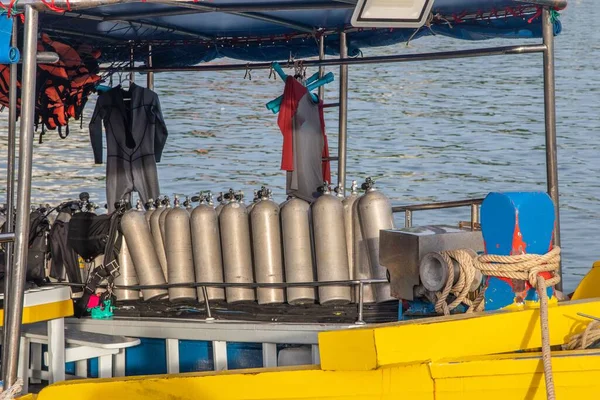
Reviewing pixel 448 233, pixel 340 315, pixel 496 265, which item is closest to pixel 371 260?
pixel 340 315

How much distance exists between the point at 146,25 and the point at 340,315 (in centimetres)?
326

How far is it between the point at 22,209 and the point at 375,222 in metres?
2.61

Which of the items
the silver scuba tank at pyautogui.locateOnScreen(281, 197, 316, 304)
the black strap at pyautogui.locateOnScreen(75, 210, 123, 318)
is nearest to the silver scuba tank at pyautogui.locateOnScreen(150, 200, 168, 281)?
the black strap at pyautogui.locateOnScreen(75, 210, 123, 318)

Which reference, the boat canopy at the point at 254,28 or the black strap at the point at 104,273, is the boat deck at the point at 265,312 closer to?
the black strap at the point at 104,273

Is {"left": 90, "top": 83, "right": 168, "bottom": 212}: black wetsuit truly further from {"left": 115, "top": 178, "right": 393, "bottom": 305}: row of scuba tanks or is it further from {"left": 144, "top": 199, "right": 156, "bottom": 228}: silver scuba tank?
{"left": 115, "top": 178, "right": 393, "bottom": 305}: row of scuba tanks

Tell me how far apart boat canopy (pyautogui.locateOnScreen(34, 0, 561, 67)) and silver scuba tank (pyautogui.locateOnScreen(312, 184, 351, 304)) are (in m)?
1.16

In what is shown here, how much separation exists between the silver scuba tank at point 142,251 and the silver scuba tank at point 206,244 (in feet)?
0.97

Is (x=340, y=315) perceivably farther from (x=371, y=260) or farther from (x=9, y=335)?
(x=9, y=335)

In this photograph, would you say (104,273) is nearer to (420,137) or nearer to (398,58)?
(398,58)

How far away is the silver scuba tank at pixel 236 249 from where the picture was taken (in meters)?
6.32

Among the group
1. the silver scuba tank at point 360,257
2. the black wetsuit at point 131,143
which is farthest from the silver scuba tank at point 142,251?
the black wetsuit at point 131,143

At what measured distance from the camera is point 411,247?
4.55 meters

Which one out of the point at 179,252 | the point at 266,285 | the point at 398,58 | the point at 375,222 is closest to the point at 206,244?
the point at 179,252

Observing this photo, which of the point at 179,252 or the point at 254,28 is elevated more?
the point at 254,28
